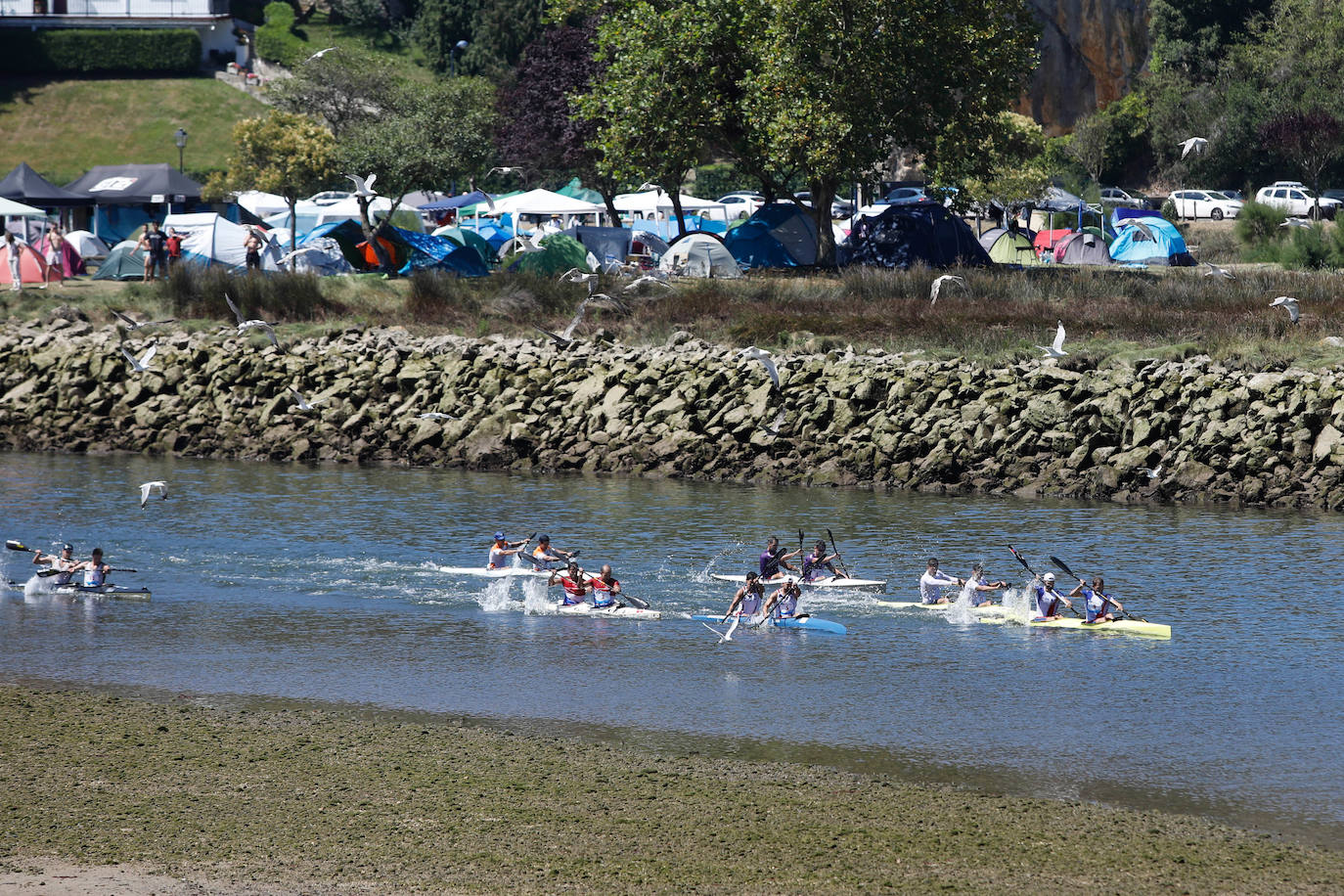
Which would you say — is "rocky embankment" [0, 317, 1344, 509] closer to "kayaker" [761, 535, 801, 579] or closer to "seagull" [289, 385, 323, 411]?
"seagull" [289, 385, 323, 411]

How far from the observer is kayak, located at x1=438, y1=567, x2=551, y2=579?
25.4 meters

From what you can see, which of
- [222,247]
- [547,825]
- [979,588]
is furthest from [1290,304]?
[222,247]

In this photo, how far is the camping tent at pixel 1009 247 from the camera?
58.1m

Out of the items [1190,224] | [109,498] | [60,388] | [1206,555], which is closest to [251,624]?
[109,498]

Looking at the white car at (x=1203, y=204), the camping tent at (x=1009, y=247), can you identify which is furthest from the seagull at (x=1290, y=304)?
the white car at (x=1203, y=204)

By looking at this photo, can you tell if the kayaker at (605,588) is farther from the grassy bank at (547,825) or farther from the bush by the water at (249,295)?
the bush by the water at (249,295)

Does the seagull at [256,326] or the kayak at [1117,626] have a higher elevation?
the seagull at [256,326]

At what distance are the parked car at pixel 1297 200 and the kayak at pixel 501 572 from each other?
5209 centimetres

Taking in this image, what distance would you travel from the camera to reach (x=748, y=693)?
1969 cm

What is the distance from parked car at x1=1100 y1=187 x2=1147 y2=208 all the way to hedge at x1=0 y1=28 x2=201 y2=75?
63719 mm

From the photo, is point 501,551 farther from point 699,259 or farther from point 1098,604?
point 699,259

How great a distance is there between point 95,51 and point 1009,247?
2817 inches

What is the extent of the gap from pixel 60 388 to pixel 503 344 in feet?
41.6

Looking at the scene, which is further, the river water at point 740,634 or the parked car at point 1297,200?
the parked car at point 1297,200
